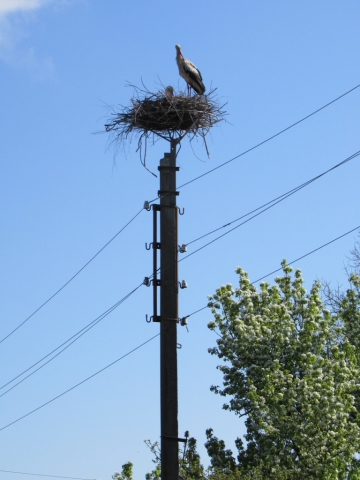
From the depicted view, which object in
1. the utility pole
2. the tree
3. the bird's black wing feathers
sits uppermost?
the bird's black wing feathers

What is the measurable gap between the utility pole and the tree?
720cm

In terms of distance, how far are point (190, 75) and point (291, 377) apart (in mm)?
6424

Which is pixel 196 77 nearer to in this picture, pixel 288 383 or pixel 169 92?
pixel 169 92

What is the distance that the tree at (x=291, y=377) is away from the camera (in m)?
20.0

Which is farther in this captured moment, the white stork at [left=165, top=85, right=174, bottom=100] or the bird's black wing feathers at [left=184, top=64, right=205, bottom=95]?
the bird's black wing feathers at [left=184, top=64, right=205, bottom=95]

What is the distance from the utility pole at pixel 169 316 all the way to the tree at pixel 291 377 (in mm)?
7200

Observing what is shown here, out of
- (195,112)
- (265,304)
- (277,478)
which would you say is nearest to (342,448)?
(277,478)

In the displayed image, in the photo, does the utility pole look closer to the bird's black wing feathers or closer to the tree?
the bird's black wing feathers

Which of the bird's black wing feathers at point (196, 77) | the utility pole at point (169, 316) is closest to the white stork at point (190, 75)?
the bird's black wing feathers at point (196, 77)

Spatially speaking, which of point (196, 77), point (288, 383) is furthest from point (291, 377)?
point (196, 77)

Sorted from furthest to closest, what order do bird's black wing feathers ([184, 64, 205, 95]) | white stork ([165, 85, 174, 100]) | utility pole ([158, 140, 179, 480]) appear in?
bird's black wing feathers ([184, 64, 205, 95])
white stork ([165, 85, 174, 100])
utility pole ([158, 140, 179, 480])

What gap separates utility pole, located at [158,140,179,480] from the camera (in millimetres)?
12242

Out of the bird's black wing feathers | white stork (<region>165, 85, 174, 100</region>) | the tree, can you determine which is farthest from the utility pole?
the tree

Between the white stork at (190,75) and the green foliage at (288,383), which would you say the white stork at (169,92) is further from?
the green foliage at (288,383)
